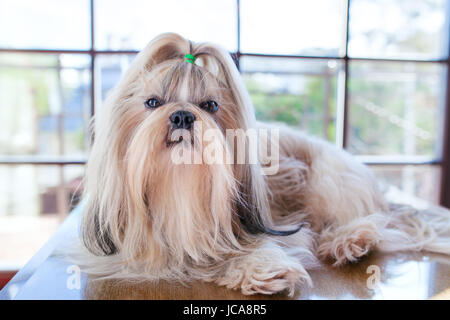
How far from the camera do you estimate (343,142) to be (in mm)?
2145

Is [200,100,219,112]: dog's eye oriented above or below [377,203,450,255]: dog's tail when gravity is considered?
above

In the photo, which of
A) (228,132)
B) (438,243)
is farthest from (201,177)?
(438,243)

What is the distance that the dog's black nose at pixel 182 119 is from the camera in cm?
104

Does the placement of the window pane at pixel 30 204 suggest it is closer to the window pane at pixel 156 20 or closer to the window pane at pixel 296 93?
the window pane at pixel 156 20

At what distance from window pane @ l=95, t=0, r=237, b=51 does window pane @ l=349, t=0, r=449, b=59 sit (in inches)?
29.9

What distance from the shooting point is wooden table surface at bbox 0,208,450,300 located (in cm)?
98

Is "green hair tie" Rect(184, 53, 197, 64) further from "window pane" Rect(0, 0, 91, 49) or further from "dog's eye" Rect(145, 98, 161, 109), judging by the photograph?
"window pane" Rect(0, 0, 91, 49)

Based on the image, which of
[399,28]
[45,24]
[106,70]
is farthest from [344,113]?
[45,24]

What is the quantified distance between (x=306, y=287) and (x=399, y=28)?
89.0 inches

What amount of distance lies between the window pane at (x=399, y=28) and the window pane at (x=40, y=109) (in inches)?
65.8

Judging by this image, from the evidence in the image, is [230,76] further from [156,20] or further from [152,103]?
[156,20]

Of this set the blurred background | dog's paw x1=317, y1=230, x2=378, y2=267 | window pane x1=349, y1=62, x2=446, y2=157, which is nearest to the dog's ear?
the blurred background

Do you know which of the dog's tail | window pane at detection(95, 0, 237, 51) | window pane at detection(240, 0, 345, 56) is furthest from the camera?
window pane at detection(240, 0, 345, 56)

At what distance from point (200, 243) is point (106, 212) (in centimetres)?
29
